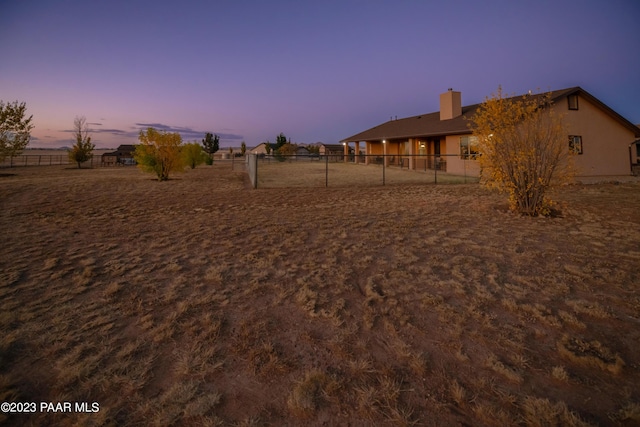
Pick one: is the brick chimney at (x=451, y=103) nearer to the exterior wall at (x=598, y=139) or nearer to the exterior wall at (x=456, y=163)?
the exterior wall at (x=456, y=163)

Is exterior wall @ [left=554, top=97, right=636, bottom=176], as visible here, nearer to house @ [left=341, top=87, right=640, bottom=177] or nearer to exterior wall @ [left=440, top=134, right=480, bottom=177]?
house @ [left=341, top=87, right=640, bottom=177]

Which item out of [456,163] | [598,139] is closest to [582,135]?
[598,139]

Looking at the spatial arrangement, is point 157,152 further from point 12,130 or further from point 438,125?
point 438,125

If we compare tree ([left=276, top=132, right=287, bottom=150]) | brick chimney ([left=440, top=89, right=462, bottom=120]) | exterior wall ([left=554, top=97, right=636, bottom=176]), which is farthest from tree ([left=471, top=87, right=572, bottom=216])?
tree ([left=276, top=132, right=287, bottom=150])

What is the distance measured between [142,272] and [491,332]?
185 inches

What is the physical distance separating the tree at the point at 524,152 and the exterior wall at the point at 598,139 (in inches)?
565

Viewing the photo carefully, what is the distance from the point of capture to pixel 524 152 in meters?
8.15

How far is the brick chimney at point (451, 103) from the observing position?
25.2 metres

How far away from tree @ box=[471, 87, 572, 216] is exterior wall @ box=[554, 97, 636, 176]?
14.3m

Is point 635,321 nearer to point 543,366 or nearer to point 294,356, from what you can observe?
point 543,366

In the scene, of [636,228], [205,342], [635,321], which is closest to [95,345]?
[205,342]

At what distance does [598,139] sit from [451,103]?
978 cm

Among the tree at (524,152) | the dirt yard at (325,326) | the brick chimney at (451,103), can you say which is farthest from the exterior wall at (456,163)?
the dirt yard at (325,326)

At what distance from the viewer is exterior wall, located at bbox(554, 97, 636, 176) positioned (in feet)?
64.8
